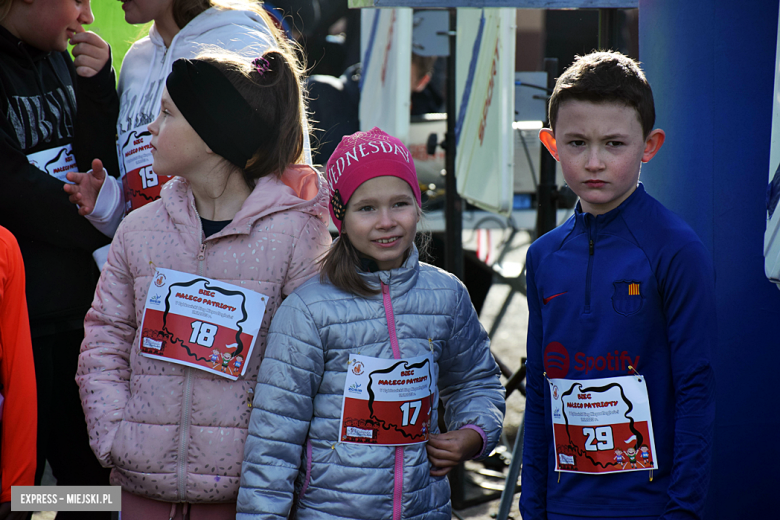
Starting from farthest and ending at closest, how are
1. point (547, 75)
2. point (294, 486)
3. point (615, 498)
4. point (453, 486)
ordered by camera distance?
1. point (453, 486)
2. point (547, 75)
3. point (294, 486)
4. point (615, 498)

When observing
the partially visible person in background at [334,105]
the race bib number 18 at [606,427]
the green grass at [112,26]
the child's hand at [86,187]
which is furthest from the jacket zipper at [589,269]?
the partially visible person in background at [334,105]

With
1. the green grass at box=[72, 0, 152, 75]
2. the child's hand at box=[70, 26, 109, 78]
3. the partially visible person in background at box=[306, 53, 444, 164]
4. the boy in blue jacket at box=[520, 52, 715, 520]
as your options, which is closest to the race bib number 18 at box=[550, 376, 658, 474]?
the boy in blue jacket at box=[520, 52, 715, 520]

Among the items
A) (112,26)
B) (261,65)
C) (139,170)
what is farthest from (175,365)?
(112,26)

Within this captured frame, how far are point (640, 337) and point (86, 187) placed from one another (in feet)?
5.15

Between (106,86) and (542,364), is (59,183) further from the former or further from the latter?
(542,364)

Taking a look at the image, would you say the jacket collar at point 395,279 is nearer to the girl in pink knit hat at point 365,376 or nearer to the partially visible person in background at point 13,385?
the girl in pink knit hat at point 365,376

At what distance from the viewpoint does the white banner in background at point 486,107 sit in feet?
10.7

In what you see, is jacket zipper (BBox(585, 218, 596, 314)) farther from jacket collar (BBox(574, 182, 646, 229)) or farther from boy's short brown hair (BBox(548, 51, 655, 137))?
boy's short brown hair (BBox(548, 51, 655, 137))

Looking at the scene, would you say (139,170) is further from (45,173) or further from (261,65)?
(261,65)

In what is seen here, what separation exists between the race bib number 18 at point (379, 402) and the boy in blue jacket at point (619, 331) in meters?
0.32

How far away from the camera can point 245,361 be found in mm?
1887

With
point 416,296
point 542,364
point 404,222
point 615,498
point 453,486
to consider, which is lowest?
point 453,486

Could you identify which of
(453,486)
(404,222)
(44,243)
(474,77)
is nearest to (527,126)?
(474,77)

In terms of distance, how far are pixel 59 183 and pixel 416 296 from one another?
3.62 ft
